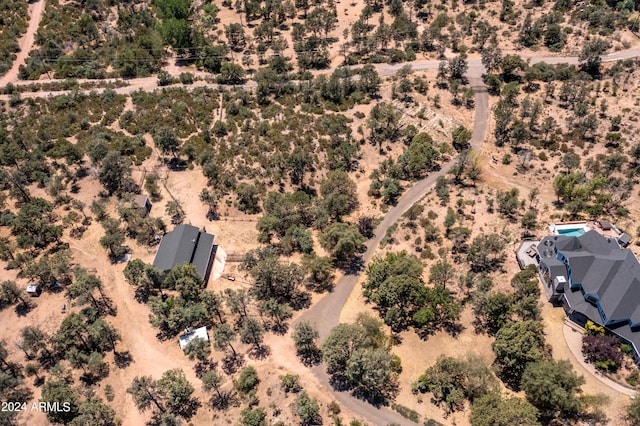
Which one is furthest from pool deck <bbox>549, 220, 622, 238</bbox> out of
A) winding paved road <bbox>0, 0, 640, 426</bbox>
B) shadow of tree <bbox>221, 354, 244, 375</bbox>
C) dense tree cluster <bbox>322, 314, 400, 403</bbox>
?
shadow of tree <bbox>221, 354, 244, 375</bbox>

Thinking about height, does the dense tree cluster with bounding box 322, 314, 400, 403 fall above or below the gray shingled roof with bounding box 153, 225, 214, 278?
below

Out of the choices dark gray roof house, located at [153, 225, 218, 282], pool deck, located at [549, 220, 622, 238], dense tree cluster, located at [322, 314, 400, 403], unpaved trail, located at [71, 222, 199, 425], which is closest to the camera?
dense tree cluster, located at [322, 314, 400, 403]

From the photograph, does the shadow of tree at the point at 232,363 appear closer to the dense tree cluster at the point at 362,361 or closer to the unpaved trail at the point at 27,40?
the dense tree cluster at the point at 362,361

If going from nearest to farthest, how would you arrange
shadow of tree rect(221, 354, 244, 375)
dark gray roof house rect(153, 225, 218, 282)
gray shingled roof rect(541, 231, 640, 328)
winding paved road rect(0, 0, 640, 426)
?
winding paved road rect(0, 0, 640, 426) < gray shingled roof rect(541, 231, 640, 328) < shadow of tree rect(221, 354, 244, 375) < dark gray roof house rect(153, 225, 218, 282)

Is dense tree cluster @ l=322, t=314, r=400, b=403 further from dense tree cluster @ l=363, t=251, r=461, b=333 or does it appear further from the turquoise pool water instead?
the turquoise pool water

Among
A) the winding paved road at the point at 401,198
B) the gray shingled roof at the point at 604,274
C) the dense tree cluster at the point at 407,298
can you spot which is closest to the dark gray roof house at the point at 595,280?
the gray shingled roof at the point at 604,274

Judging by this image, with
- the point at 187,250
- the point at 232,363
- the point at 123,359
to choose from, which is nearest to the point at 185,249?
the point at 187,250

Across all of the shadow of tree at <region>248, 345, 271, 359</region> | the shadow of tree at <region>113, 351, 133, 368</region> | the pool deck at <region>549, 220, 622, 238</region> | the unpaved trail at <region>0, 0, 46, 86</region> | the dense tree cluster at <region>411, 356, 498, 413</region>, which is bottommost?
the shadow of tree at <region>113, 351, 133, 368</region>

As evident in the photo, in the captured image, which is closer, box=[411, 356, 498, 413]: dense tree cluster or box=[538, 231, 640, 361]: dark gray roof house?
box=[411, 356, 498, 413]: dense tree cluster
